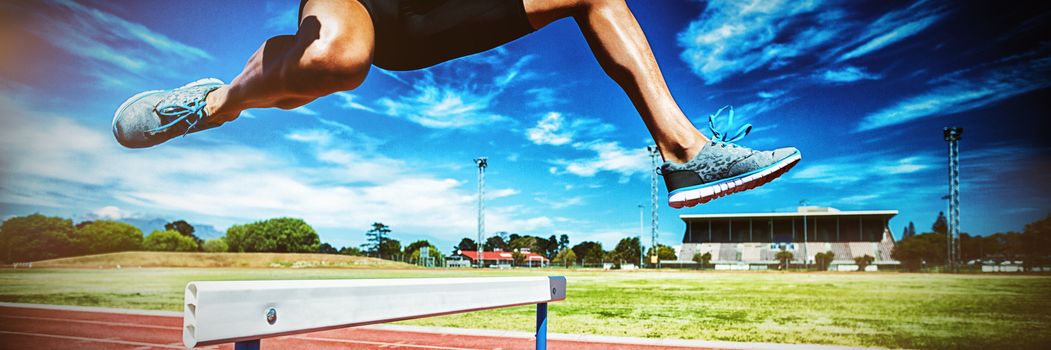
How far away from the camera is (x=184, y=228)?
32.0 m

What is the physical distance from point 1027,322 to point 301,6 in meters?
9.44

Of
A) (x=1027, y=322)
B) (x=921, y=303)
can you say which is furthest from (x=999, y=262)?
(x=1027, y=322)

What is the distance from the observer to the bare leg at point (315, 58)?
1.21 metres

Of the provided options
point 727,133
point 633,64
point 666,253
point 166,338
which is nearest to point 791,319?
point 166,338

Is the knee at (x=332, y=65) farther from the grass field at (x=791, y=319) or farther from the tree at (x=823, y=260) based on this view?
the tree at (x=823, y=260)

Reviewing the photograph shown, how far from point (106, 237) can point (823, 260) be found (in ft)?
115

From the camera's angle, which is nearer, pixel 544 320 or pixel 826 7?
pixel 544 320

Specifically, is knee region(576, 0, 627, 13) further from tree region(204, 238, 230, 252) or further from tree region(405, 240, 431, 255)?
tree region(204, 238, 230, 252)

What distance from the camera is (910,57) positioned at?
16.8 meters

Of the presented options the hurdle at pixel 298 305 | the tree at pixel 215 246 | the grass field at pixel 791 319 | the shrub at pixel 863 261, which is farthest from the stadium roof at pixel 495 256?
the hurdle at pixel 298 305

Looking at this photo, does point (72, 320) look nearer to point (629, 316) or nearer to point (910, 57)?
point (629, 316)

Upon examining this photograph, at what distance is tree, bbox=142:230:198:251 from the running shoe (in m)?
33.8

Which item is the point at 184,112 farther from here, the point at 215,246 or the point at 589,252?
the point at 589,252

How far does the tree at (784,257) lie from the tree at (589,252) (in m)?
10.5
